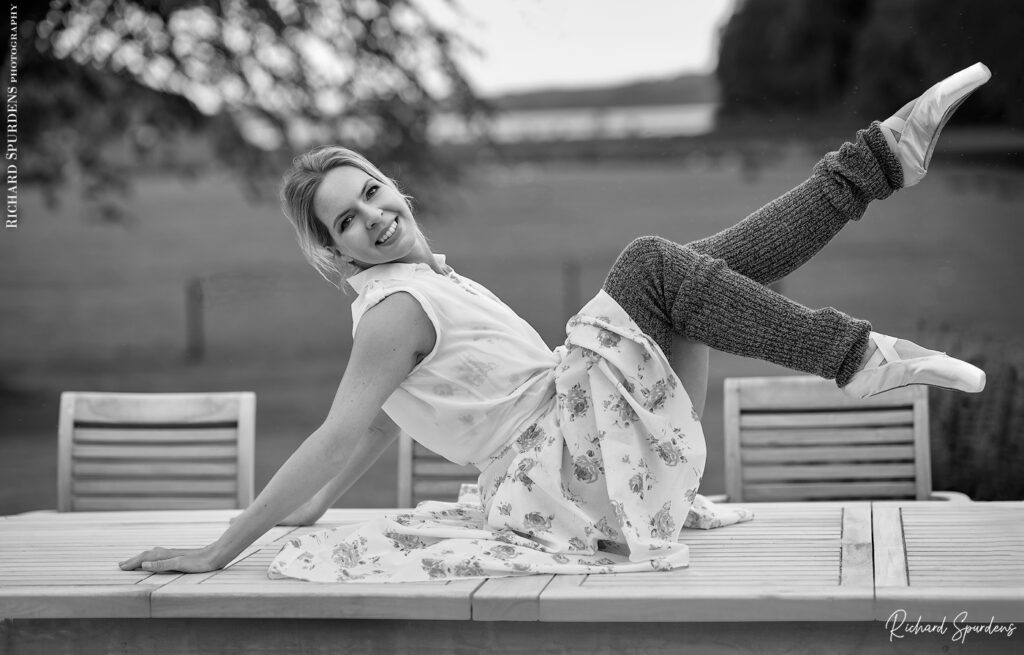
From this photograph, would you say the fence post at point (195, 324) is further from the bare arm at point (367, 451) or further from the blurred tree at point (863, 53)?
the bare arm at point (367, 451)

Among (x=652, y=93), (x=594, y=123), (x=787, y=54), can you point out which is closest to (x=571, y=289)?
(x=594, y=123)

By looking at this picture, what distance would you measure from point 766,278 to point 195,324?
26.9 feet

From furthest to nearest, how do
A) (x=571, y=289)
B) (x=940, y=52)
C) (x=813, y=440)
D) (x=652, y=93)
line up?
1. (x=571, y=289)
2. (x=652, y=93)
3. (x=940, y=52)
4. (x=813, y=440)

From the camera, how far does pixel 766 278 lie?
228cm

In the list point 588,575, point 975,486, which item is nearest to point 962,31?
point 975,486

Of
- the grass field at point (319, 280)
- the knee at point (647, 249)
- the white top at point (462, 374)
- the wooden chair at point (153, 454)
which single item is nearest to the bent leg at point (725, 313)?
the knee at point (647, 249)

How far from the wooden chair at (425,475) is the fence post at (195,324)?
6977mm

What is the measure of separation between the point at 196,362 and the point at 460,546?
312 inches

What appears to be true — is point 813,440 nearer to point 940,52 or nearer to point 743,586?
point 743,586

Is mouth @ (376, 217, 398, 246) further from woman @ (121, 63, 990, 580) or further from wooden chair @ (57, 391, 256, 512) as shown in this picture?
wooden chair @ (57, 391, 256, 512)

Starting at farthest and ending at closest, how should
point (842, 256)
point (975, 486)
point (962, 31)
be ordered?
point (842, 256), point (962, 31), point (975, 486)

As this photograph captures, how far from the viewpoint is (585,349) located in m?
2.25

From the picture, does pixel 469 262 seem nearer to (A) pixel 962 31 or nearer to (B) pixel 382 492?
(B) pixel 382 492

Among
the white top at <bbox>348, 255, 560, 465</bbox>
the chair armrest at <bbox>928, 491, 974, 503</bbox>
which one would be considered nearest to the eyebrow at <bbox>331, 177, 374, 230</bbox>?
the white top at <bbox>348, 255, 560, 465</bbox>
